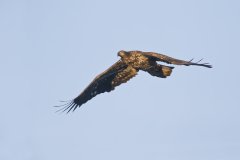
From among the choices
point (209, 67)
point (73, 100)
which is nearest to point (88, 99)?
point (73, 100)

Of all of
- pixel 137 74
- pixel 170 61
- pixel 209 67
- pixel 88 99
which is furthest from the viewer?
pixel 88 99

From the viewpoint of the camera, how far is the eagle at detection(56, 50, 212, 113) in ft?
103

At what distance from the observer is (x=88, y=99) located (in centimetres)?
3528

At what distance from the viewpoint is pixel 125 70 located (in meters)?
33.5

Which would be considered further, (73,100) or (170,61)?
(73,100)

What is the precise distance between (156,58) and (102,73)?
3.19 meters

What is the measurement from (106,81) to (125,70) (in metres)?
1.53

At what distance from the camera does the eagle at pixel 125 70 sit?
103 feet

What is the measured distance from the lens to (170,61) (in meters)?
30.9

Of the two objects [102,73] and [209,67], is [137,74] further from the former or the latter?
[209,67]

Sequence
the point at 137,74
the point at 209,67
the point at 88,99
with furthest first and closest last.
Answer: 1. the point at 88,99
2. the point at 137,74
3. the point at 209,67

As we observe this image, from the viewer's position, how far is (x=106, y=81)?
34688 millimetres

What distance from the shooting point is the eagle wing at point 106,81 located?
1314 inches

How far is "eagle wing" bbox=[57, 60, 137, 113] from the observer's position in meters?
33.4
